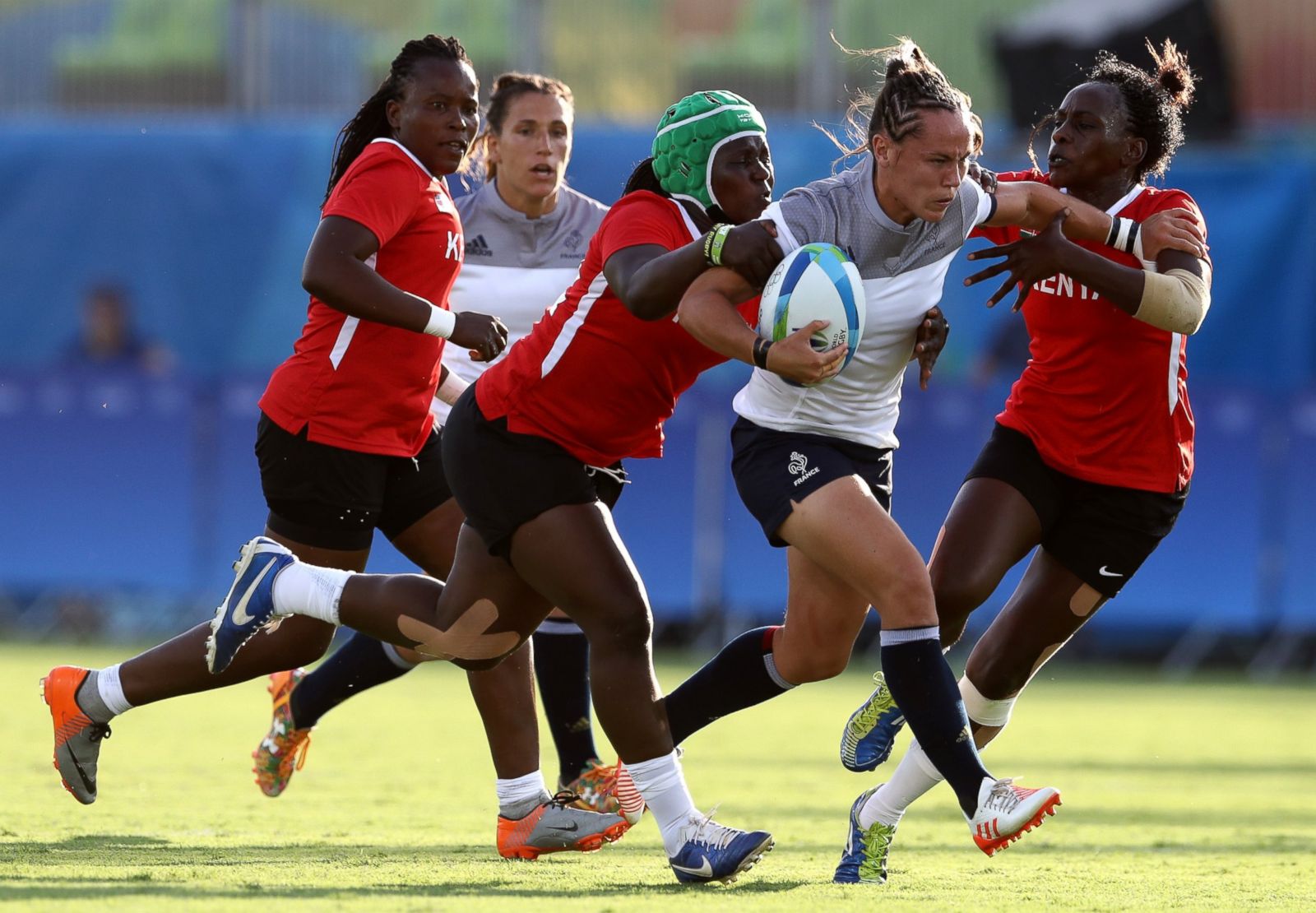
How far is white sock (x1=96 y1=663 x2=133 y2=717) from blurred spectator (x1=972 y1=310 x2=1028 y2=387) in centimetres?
881

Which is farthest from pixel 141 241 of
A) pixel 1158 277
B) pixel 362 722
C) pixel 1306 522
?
pixel 1158 277

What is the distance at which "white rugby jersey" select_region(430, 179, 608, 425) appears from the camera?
23.7 ft

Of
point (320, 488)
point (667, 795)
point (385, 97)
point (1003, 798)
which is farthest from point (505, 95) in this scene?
point (1003, 798)

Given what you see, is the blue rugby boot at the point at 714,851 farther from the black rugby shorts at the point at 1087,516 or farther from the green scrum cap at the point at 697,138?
the green scrum cap at the point at 697,138

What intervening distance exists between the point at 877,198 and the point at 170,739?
201 inches

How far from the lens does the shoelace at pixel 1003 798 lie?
194 inches

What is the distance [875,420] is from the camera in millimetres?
5508

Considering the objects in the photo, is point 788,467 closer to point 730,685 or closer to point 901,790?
point 730,685

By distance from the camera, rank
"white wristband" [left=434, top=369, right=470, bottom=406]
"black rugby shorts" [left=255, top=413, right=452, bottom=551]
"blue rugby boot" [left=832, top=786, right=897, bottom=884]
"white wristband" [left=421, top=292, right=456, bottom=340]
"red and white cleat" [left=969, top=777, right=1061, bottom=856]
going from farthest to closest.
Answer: "white wristband" [left=434, top=369, right=470, bottom=406] → "black rugby shorts" [left=255, top=413, right=452, bottom=551] → "white wristband" [left=421, top=292, right=456, bottom=340] → "blue rugby boot" [left=832, top=786, right=897, bottom=884] → "red and white cleat" [left=969, top=777, right=1061, bottom=856]

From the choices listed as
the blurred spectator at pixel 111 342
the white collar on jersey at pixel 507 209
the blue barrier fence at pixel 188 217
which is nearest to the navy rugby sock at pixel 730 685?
the white collar on jersey at pixel 507 209

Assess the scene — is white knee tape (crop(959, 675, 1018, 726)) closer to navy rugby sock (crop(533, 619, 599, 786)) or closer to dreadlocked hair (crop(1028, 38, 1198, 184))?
navy rugby sock (crop(533, 619, 599, 786))

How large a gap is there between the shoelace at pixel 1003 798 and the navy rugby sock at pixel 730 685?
962 millimetres

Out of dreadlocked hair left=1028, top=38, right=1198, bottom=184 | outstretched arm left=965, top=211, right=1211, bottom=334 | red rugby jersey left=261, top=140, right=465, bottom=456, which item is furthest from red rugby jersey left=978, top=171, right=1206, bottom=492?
red rugby jersey left=261, top=140, right=465, bottom=456

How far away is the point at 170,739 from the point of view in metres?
9.06
